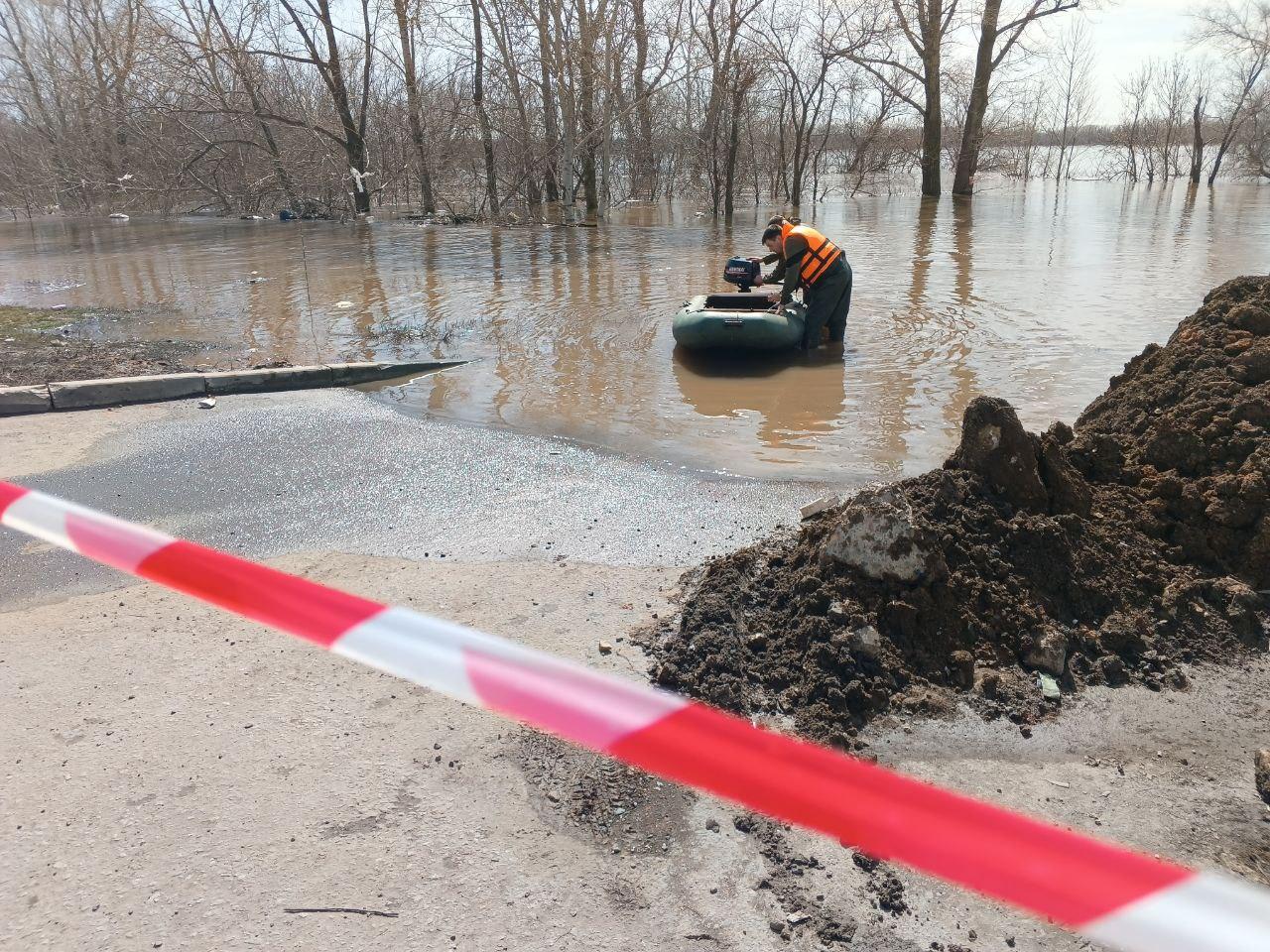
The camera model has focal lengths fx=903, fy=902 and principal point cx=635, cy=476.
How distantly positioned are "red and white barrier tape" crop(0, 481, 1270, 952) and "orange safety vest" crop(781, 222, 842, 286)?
801 cm

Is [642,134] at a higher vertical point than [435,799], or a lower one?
higher

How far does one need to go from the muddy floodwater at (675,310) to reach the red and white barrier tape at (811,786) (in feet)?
14.5

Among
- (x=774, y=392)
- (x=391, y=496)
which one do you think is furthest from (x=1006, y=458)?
(x=774, y=392)

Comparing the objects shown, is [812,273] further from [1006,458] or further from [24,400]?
[24,400]

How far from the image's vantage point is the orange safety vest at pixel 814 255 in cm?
948

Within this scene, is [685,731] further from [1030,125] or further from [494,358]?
[1030,125]

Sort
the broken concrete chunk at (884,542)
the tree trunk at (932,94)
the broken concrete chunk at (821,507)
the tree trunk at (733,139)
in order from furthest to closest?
the tree trunk at (932,94) → the tree trunk at (733,139) → the broken concrete chunk at (821,507) → the broken concrete chunk at (884,542)

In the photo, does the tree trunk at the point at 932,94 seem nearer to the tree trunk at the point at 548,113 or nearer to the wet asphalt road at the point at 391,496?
the tree trunk at the point at 548,113

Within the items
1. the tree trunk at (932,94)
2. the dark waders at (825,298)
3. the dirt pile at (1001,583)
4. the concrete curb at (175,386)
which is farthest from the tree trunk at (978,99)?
the dirt pile at (1001,583)

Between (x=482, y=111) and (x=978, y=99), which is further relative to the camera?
(x=978, y=99)

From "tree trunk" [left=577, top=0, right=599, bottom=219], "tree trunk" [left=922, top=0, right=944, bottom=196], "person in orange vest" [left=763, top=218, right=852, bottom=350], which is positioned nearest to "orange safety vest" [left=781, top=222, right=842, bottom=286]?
"person in orange vest" [left=763, top=218, right=852, bottom=350]

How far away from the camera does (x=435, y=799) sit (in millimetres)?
2760

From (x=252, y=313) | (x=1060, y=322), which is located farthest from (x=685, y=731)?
(x=252, y=313)

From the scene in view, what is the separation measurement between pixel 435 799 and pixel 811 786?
5.25ft
